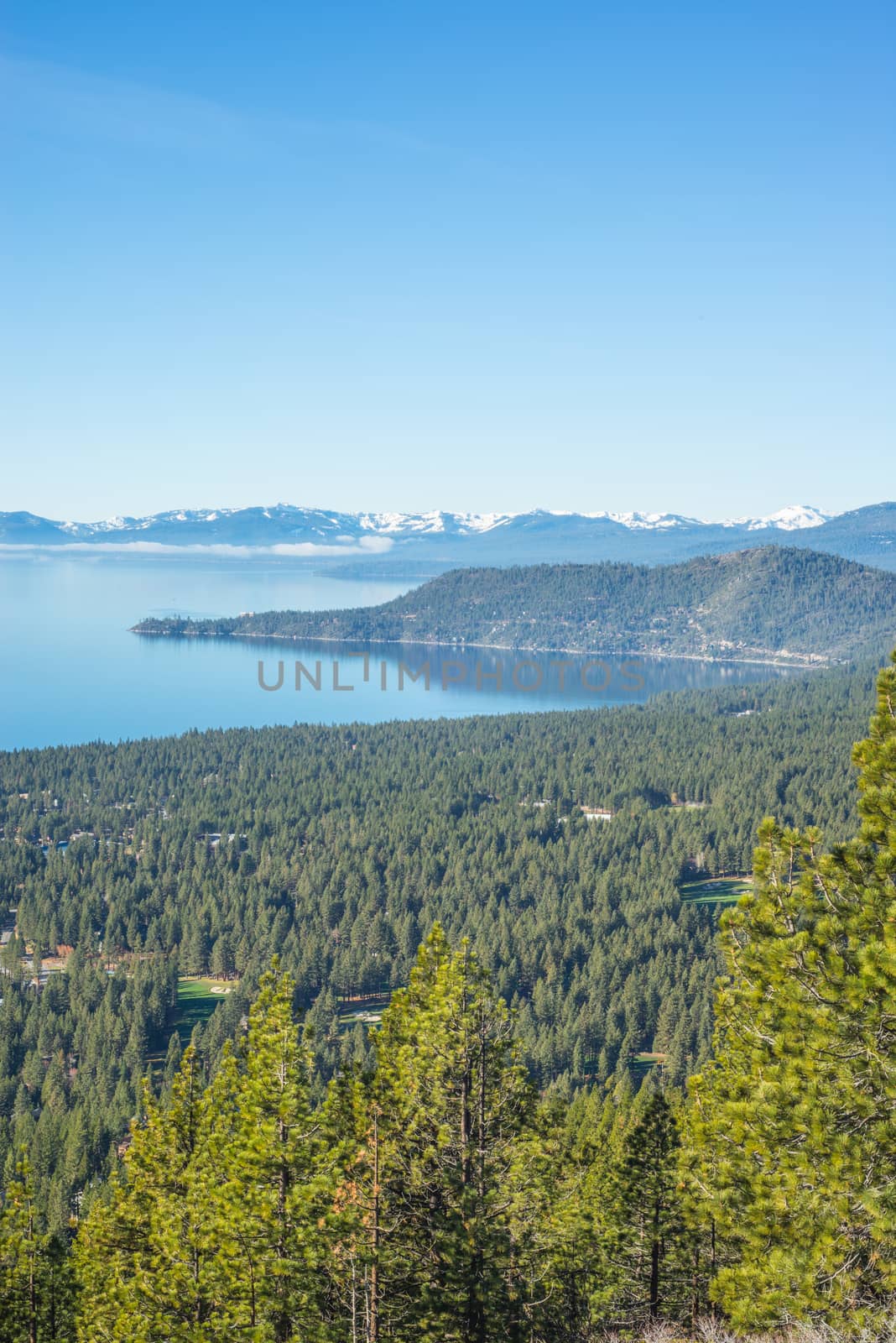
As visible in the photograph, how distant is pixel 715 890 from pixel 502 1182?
346 feet

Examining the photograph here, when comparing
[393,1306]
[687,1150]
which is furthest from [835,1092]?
[393,1306]

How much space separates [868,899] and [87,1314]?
19.4 m

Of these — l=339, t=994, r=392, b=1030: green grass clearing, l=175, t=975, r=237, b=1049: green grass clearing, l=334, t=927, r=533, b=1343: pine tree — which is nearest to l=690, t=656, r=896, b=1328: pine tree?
l=334, t=927, r=533, b=1343: pine tree

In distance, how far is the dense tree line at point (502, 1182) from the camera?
14.8 metres

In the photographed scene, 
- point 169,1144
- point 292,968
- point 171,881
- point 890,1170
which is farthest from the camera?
point 171,881

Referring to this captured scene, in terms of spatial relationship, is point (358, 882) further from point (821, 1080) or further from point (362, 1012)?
point (821, 1080)

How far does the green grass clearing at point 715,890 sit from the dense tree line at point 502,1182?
300 ft

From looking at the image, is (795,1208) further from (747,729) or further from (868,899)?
(747,729)

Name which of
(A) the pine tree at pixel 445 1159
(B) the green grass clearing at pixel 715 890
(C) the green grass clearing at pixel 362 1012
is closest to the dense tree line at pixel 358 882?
(C) the green grass clearing at pixel 362 1012

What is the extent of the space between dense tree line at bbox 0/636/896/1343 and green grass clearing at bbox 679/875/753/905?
9150 centimetres

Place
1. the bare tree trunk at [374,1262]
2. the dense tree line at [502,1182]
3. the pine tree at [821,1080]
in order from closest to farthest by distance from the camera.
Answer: the pine tree at [821,1080], the dense tree line at [502,1182], the bare tree trunk at [374,1262]

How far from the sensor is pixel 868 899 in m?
14.8

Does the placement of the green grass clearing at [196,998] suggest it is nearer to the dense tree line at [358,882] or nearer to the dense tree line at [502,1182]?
the dense tree line at [358,882]

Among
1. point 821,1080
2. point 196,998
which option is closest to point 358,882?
point 196,998
